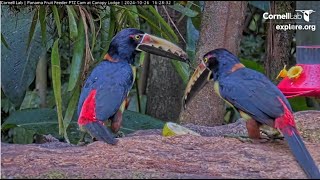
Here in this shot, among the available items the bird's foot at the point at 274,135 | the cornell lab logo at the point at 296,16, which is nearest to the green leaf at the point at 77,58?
the bird's foot at the point at 274,135

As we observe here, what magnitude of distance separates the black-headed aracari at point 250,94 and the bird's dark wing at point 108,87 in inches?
12.4

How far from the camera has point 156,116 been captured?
4883 mm

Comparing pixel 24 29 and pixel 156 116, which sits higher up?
pixel 24 29

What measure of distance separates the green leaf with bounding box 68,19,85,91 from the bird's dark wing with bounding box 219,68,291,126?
2.71 feet

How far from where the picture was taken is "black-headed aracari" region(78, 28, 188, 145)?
297 centimetres

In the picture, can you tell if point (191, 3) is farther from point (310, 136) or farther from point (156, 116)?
point (310, 136)

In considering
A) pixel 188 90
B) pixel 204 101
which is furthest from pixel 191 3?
pixel 188 90

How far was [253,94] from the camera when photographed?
296cm

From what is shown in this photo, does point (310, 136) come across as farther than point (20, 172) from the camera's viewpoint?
Yes

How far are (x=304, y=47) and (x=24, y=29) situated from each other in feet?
5.42

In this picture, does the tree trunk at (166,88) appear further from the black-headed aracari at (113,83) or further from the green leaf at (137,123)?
the black-headed aracari at (113,83)

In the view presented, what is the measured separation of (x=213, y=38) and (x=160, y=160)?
4.70 ft

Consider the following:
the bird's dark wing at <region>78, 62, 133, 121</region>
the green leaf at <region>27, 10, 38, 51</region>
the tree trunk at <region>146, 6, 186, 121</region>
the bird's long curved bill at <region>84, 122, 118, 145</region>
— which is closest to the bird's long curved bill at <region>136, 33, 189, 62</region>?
the bird's dark wing at <region>78, 62, 133, 121</region>

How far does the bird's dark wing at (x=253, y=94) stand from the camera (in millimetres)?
2896
